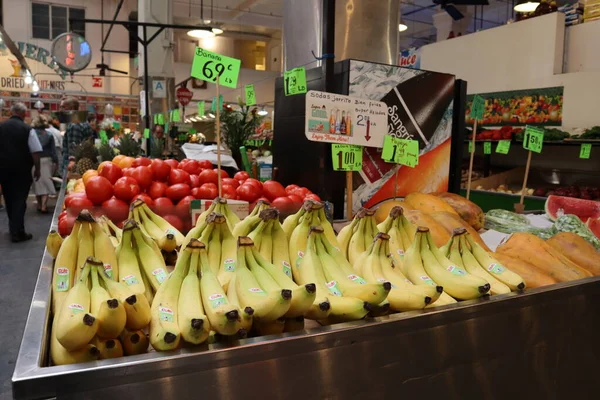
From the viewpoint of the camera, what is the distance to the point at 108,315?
1.05 m

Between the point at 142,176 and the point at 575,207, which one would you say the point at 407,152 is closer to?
the point at 142,176

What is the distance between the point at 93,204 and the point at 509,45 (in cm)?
694

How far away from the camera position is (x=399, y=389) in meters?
1.35

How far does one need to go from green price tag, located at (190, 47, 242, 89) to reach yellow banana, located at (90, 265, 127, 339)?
4.58ft

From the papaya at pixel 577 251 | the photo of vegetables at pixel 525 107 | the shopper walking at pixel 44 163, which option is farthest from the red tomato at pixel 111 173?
the shopper walking at pixel 44 163

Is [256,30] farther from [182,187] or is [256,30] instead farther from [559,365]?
[559,365]

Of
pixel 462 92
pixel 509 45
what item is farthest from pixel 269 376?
pixel 509 45

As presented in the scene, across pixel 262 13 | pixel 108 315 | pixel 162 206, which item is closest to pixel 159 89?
pixel 262 13

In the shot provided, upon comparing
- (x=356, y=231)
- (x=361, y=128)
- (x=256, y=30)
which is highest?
(x=256, y=30)

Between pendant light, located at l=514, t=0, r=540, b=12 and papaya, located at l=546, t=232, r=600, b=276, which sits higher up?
pendant light, located at l=514, t=0, r=540, b=12

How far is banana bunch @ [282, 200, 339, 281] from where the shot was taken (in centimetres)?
162

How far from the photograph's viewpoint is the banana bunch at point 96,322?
40.6 inches

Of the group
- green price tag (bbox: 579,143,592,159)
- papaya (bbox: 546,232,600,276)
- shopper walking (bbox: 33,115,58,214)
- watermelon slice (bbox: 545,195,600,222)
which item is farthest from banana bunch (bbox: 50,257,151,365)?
shopper walking (bbox: 33,115,58,214)

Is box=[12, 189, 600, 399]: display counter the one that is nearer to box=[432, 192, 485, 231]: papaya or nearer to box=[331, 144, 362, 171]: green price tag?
box=[432, 192, 485, 231]: papaya
